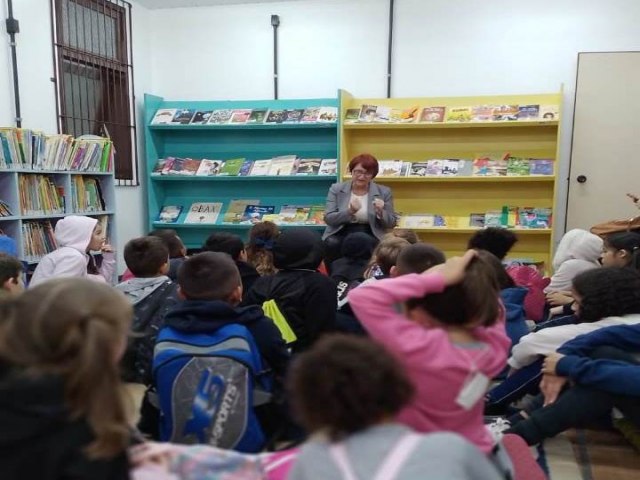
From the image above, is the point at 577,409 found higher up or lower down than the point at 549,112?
lower down

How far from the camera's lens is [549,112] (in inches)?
180

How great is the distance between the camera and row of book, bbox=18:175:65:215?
3641 mm

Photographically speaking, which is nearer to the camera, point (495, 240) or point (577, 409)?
point (577, 409)

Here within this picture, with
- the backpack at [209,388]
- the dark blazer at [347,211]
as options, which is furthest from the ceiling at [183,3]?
the backpack at [209,388]

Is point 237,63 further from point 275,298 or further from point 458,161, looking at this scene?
point 275,298

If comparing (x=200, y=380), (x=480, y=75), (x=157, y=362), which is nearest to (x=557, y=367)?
(x=200, y=380)

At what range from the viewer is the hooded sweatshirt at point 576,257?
307cm

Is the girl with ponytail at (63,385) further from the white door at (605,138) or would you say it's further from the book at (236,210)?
the white door at (605,138)

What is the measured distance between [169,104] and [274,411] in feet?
14.2

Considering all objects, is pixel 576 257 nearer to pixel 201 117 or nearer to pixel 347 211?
pixel 347 211

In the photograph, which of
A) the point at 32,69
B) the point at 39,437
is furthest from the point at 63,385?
the point at 32,69

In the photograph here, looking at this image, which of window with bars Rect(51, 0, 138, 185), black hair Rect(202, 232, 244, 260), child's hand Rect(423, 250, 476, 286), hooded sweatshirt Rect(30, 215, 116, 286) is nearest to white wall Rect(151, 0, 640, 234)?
window with bars Rect(51, 0, 138, 185)

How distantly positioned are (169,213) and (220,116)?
108 centimetres

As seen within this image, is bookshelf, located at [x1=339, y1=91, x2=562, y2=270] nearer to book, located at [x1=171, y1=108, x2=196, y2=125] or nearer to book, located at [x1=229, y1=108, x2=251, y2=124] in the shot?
book, located at [x1=229, y1=108, x2=251, y2=124]
